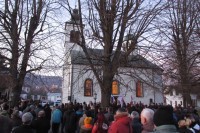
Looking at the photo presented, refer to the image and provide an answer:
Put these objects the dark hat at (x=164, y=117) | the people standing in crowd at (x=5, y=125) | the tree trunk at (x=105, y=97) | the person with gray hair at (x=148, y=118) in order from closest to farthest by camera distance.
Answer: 1. the dark hat at (x=164, y=117)
2. the person with gray hair at (x=148, y=118)
3. the people standing in crowd at (x=5, y=125)
4. the tree trunk at (x=105, y=97)

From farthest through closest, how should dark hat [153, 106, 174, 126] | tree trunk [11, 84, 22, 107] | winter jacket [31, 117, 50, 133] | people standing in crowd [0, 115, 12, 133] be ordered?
1. tree trunk [11, 84, 22, 107]
2. winter jacket [31, 117, 50, 133]
3. people standing in crowd [0, 115, 12, 133]
4. dark hat [153, 106, 174, 126]

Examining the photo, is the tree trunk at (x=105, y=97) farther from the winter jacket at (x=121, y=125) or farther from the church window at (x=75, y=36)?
the winter jacket at (x=121, y=125)

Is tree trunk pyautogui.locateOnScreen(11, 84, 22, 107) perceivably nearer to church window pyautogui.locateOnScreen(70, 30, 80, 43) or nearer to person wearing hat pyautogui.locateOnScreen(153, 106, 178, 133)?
church window pyautogui.locateOnScreen(70, 30, 80, 43)

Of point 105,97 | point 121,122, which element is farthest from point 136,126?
point 105,97

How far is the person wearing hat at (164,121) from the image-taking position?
3.18 metres

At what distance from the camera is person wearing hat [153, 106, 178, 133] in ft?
10.4

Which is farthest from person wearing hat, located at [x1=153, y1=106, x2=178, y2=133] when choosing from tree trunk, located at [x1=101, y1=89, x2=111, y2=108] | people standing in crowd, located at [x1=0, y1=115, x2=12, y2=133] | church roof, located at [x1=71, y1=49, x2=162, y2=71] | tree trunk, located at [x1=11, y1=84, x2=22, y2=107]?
tree trunk, located at [x1=11, y1=84, x2=22, y2=107]

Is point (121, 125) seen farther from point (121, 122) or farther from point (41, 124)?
point (41, 124)

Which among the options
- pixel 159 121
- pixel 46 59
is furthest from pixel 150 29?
pixel 159 121

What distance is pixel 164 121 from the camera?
328 cm

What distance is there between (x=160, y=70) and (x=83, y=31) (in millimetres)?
4778

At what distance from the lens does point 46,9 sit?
54.5 ft

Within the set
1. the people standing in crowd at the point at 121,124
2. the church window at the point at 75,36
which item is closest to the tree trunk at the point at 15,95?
the church window at the point at 75,36

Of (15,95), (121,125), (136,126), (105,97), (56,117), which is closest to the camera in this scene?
(121,125)
